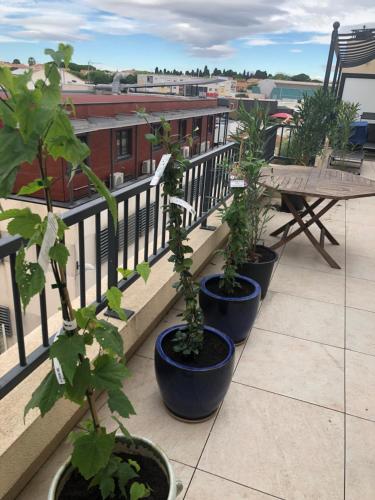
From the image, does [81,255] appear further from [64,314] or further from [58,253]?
[58,253]

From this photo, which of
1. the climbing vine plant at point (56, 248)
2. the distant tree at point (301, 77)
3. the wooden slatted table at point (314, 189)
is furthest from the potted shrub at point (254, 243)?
the distant tree at point (301, 77)

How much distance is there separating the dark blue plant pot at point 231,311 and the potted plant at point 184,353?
0.37m

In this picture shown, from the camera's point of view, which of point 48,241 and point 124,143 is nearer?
point 48,241

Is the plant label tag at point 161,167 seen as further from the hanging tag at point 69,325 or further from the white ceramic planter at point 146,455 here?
the white ceramic planter at point 146,455

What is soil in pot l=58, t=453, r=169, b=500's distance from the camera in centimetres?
120

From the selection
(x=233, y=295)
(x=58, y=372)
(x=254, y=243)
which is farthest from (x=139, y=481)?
(x=254, y=243)

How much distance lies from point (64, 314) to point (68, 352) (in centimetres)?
11

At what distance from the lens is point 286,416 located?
1.97 m

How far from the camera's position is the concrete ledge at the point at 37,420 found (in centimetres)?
136

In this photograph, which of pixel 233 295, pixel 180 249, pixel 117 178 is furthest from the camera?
pixel 117 178

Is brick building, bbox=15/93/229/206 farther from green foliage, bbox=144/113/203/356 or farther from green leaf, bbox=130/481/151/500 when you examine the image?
green leaf, bbox=130/481/151/500

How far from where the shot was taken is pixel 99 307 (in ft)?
6.66

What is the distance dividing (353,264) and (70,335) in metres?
3.45

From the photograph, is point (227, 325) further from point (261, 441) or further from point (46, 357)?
point (46, 357)
